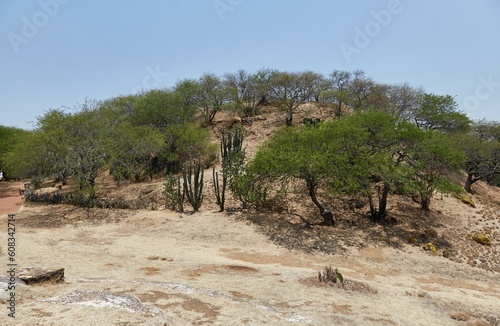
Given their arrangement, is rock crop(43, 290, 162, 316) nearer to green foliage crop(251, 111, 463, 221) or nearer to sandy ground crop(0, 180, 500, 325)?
sandy ground crop(0, 180, 500, 325)

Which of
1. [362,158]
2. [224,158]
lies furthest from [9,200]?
[362,158]

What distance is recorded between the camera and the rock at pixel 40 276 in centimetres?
711

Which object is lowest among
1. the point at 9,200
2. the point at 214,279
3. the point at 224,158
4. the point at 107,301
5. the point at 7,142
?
the point at 214,279

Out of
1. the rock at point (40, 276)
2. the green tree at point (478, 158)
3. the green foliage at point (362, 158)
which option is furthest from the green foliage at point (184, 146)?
the green tree at point (478, 158)

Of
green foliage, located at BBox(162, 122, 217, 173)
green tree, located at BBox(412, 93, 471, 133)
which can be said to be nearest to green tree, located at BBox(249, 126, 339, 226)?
green foliage, located at BBox(162, 122, 217, 173)

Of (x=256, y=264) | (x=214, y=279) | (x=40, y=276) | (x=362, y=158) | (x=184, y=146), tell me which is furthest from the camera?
(x=184, y=146)

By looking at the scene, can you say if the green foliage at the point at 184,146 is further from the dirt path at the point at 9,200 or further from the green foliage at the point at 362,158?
the green foliage at the point at 362,158

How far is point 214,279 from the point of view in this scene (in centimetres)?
899

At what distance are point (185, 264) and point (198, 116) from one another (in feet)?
111

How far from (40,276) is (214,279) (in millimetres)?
4229

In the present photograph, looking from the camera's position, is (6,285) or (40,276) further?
(40,276)

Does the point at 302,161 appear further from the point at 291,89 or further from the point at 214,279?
the point at 291,89

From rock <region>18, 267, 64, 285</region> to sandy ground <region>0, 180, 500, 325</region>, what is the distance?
0.21 meters

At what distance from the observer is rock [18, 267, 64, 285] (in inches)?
280
